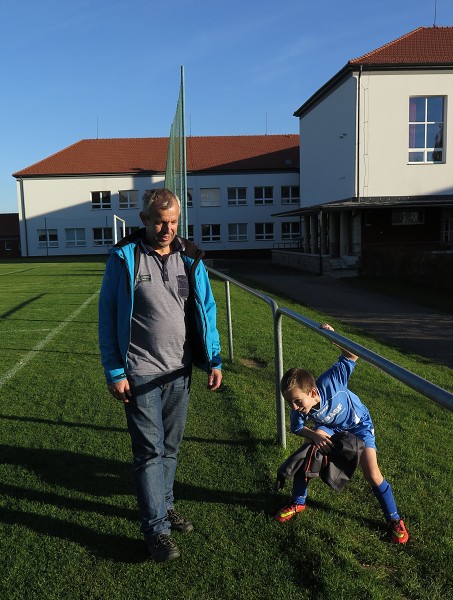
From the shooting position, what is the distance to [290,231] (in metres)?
53.6

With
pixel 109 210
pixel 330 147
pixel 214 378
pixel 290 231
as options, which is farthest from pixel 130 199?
pixel 214 378

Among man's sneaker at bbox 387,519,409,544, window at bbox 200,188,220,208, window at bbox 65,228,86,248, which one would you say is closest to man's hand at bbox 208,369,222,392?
man's sneaker at bbox 387,519,409,544

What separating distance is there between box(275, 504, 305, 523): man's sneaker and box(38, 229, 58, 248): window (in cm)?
5281

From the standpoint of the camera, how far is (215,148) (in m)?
56.5

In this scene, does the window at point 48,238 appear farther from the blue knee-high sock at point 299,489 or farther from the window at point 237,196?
the blue knee-high sock at point 299,489

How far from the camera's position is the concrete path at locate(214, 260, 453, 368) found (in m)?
9.94

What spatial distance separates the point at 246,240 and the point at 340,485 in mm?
51036

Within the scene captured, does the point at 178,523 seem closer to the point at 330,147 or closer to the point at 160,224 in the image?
the point at 160,224

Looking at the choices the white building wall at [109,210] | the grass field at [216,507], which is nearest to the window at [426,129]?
the white building wall at [109,210]

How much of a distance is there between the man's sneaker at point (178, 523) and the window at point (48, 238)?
5267 centimetres

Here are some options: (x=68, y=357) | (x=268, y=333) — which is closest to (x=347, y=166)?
(x=268, y=333)

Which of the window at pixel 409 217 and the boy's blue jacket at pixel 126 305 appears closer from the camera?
the boy's blue jacket at pixel 126 305

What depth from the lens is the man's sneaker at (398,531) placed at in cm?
305

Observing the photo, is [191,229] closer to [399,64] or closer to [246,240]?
[246,240]
